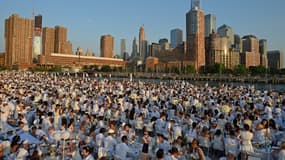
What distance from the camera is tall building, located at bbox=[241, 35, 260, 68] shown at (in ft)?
454

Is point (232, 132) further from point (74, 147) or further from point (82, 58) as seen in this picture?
point (82, 58)

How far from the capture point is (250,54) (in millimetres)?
142250

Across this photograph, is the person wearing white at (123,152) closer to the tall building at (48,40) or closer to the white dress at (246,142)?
the white dress at (246,142)

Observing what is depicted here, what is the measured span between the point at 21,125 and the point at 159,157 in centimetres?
554

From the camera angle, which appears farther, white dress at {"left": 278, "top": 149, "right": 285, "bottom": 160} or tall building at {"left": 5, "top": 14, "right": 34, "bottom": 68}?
tall building at {"left": 5, "top": 14, "right": 34, "bottom": 68}

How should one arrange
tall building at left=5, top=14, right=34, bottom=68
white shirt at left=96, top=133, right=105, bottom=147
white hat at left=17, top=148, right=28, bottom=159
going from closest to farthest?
white hat at left=17, top=148, right=28, bottom=159 → white shirt at left=96, top=133, right=105, bottom=147 → tall building at left=5, top=14, right=34, bottom=68

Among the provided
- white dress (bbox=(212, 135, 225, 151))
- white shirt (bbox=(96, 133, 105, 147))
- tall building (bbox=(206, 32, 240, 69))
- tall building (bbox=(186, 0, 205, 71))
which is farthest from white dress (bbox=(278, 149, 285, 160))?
tall building (bbox=(206, 32, 240, 69))

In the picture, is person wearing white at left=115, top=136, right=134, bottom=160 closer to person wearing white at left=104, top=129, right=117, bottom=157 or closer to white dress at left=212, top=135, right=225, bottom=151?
person wearing white at left=104, top=129, right=117, bottom=157

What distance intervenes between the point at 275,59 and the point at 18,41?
5497 inches

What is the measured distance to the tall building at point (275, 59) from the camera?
150 metres

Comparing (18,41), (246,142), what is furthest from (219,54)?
(246,142)

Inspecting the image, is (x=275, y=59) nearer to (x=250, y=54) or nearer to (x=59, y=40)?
(x=250, y=54)

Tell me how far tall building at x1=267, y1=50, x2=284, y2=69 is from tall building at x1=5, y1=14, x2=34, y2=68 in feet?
424

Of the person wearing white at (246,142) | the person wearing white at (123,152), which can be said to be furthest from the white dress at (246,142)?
the person wearing white at (123,152)
